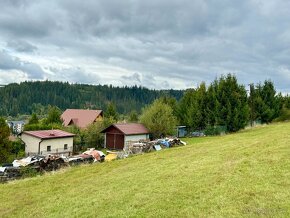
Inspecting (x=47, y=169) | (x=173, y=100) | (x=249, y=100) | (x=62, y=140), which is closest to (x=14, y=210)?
(x=47, y=169)

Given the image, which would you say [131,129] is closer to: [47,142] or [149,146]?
[47,142]

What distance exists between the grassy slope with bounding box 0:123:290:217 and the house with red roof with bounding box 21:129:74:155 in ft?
83.2

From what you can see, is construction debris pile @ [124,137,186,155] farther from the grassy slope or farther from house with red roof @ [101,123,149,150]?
the grassy slope

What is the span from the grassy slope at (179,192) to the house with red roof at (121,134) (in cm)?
2813

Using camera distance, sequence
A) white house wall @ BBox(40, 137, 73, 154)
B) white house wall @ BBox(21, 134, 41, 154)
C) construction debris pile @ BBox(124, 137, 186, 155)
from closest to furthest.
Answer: construction debris pile @ BBox(124, 137, 186, 155) → white house wall @ BBox(21, 134, 41, 154) → white house wall @ BBox(40, 137, 73, 154)

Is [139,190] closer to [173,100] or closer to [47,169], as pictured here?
[47,169]

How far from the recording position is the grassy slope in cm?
938

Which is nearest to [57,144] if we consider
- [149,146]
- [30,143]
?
[30,143]

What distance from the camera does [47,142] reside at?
42.3m

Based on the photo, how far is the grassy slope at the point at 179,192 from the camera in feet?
30.8

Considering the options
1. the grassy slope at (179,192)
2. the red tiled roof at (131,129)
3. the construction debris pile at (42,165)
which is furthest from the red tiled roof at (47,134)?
the grassy slope at (179,192)

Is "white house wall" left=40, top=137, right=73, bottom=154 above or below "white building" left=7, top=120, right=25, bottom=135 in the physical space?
below

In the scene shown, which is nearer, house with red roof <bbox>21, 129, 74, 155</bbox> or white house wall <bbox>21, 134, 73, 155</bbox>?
house with red roof <bbox>21, 129, 74, 155</bbox>

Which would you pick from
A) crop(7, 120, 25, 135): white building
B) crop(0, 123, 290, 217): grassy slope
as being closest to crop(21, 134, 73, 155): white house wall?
crop(7, 120, 25, 135): white building
